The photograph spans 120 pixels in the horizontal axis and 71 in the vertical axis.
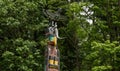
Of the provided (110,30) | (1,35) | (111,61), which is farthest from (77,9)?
(1,35)

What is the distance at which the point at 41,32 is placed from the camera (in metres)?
15.5

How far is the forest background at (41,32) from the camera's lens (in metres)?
12.1

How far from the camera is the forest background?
12.1m

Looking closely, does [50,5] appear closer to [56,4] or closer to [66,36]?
[56,4]

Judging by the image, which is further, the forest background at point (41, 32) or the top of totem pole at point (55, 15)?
the top of totem pole at point (55, 15)

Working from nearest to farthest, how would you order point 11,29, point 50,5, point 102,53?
1. point 102,53
2. point 11,29
3. point 50,5

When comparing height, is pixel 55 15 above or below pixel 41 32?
above

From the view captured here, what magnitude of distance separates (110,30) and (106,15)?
739 mm

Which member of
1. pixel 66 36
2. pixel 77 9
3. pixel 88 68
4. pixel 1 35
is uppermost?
pixel 77 9

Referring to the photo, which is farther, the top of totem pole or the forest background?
the top of totem pole

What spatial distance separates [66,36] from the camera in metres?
16.5

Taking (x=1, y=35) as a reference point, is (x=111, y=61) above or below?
below

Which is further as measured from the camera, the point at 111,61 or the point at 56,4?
the point at 56,4

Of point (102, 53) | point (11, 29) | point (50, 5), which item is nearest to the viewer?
point (102, 53)
